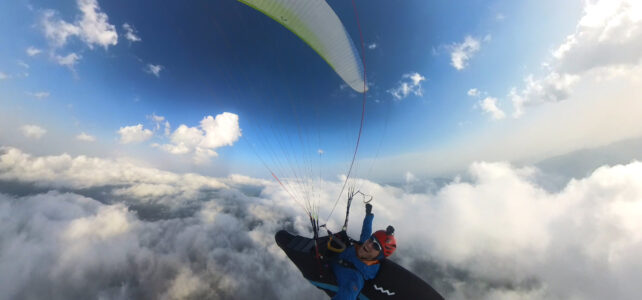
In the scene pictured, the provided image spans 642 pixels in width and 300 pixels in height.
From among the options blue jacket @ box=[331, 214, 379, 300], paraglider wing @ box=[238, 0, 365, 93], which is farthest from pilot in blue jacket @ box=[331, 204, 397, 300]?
paraglider wing @ box=[238, 0, 365, 93]

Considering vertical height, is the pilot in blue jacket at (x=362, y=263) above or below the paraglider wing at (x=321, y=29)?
below

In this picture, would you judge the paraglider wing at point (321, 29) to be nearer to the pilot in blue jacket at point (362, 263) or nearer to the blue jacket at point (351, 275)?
the pilot in blue jacket at point (362, 263)

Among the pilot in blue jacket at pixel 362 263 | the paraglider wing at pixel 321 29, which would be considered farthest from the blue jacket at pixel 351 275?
the paraglider wing at pixel 321 29

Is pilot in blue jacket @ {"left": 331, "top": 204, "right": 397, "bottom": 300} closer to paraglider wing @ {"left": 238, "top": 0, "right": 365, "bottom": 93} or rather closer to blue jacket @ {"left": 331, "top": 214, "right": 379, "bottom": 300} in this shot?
blue jacket @ {"left": 331, "top": 214, "right": 379, "bottom": 300}

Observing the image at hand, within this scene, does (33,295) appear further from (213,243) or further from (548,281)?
(548,281)

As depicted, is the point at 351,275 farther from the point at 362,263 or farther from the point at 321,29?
the point at 321,29

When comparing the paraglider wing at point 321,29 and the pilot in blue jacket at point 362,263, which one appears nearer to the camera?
the pilot in blue jacket at point 362,263
